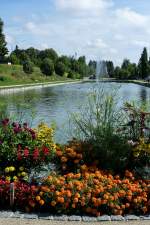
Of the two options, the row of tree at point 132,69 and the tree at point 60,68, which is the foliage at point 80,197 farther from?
the tree at point 60,68

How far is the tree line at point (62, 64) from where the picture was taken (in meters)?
103

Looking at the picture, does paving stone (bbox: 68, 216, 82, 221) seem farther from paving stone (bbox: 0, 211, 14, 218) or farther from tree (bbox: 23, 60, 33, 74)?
tree (bbox: 23, 60, 33, 74)

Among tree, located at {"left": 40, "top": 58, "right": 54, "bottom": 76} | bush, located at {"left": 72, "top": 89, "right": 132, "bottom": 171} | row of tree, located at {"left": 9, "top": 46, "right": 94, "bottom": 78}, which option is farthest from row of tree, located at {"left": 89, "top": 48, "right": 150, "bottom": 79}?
bush, located at {"left": 72, "top": 89, "right": 132, "bottom": 171}

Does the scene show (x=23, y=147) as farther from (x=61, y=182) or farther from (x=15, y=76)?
(x=15, y=76)

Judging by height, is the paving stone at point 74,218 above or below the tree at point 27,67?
below

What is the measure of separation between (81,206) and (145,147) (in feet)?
6.13

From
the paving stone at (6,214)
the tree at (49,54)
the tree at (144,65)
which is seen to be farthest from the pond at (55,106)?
the tree at (49,54)

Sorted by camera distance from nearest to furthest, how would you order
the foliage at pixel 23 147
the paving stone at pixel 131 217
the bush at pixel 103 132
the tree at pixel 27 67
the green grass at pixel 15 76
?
the paving stone at pixel 131 217 < the foliage at pixel 23 147 < the bush at pixel 103 132 < the green grass at pixel 15 76 < the tree at pixel 27 67

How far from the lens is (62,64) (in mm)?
125562

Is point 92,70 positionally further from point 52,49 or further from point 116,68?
point 52,49

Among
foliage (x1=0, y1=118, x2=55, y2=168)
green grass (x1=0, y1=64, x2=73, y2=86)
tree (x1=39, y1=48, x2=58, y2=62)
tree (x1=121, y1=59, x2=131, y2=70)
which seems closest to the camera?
foliage (x1=0, y1=118, x2=55, y2=168)

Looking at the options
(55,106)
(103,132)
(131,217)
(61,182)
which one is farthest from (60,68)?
(131,217)

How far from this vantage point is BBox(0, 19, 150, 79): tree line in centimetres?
10338

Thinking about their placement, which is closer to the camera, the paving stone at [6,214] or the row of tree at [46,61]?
the paving stone at [6,214]
